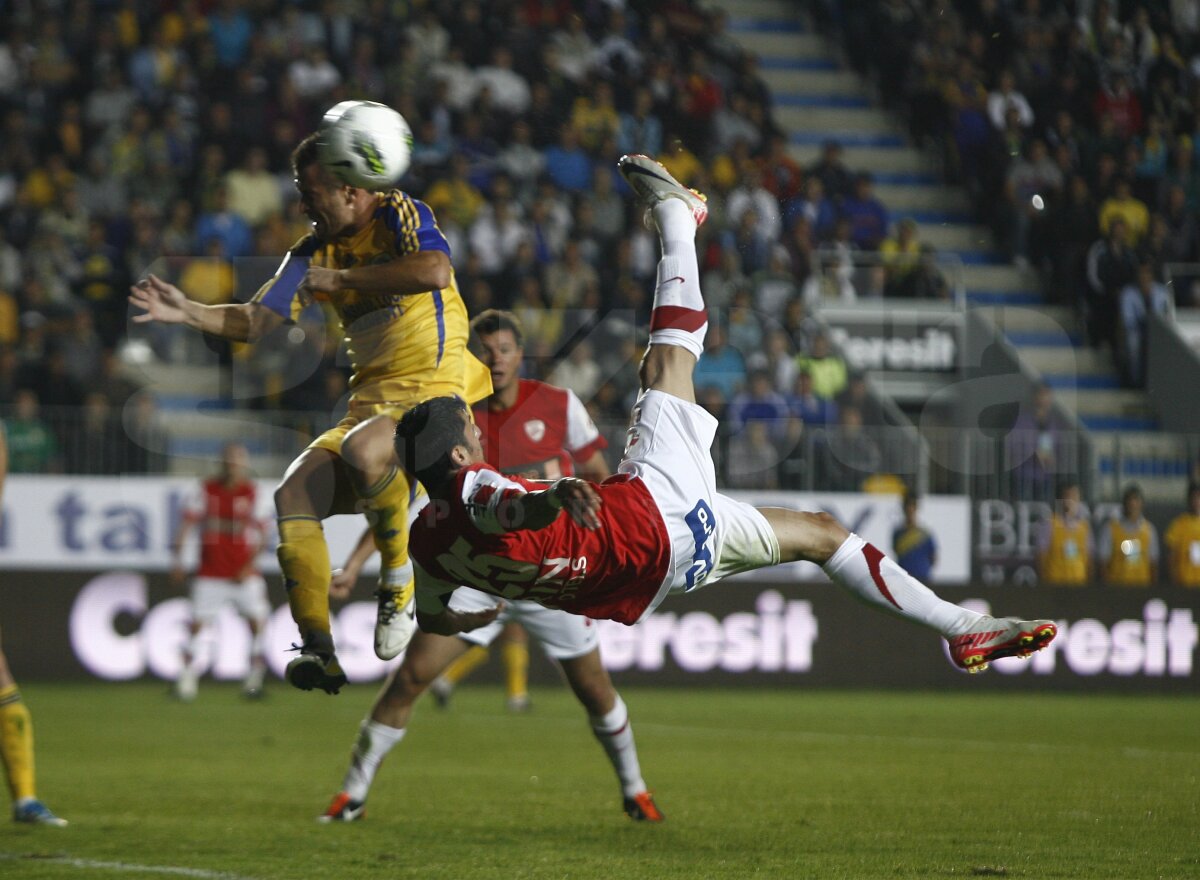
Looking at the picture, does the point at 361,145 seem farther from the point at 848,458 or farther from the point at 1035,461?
the point at 1035,461

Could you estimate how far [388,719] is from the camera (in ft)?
29.0

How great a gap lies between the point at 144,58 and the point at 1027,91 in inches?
399

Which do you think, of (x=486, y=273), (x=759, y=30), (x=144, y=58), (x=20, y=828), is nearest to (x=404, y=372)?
(x=20, y=828)

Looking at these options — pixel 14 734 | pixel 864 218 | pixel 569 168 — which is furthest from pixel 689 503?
pixel 864 218

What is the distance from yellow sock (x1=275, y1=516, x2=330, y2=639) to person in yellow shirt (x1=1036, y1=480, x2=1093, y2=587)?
12.3 m

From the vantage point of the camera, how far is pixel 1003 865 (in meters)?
7.04

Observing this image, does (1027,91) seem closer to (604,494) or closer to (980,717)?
(980,717)

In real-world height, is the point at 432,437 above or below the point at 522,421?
below

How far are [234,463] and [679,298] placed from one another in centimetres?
1016

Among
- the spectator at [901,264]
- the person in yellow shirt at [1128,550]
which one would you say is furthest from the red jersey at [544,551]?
the spectator at [901,264]

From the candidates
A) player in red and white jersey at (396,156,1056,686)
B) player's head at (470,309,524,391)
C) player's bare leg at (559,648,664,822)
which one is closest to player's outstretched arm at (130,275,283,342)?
player in red and white jersey at (396,156,1056,686)

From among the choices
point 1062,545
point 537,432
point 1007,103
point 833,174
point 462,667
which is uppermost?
point 1007,103

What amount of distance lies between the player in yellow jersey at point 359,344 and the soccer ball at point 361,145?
8 centimetres

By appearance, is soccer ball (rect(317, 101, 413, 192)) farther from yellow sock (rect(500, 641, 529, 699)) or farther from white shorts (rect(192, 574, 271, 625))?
white shorts (rect(192, 574, 271, 625))
